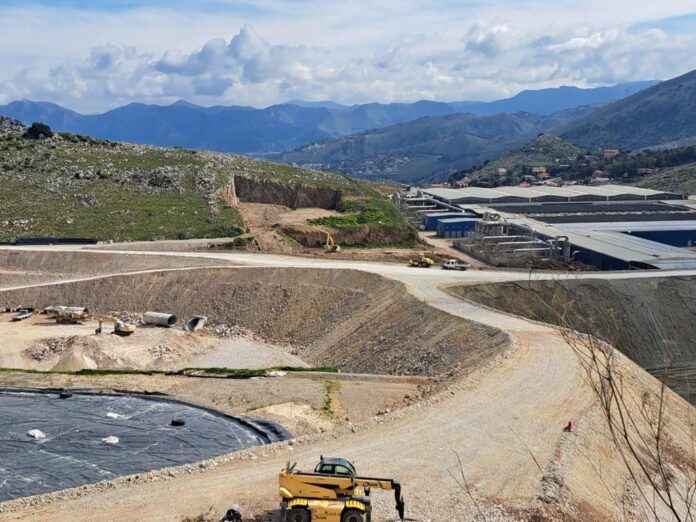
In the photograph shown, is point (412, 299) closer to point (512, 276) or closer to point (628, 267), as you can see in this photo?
point (512, 276)

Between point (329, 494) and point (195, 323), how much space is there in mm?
33249

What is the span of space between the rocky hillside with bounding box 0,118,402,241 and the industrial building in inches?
569

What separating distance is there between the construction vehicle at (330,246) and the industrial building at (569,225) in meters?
13.5

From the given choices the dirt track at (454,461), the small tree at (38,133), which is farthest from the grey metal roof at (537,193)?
the dirt track at (454,461)

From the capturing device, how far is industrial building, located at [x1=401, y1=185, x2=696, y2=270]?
63000 millimetres

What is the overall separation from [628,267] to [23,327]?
44631mm

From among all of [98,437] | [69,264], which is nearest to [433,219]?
[69,264]

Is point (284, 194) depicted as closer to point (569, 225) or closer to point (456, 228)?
point (456, 228)

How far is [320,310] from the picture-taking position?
4916cm

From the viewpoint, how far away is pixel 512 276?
5094cm

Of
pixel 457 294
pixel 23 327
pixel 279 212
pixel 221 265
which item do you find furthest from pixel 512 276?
pixel 279 212

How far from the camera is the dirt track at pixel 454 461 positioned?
19312 mm

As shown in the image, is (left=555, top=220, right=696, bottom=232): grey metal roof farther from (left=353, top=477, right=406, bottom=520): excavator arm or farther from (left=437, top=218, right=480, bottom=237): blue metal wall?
(left=353, top=477, right=406, bottom=520): excavator arm

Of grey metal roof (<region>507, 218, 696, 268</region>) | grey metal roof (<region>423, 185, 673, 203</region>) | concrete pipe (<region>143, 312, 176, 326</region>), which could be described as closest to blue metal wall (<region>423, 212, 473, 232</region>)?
grey metal roof (<region>507, 218, 696, 268</region>)
